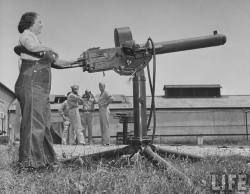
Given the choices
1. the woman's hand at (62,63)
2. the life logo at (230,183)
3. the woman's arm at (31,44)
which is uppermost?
the woman's arm at (31,44)

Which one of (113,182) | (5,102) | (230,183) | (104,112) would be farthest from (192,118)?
(113,182)

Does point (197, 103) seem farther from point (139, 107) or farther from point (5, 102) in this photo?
point (139, 107)

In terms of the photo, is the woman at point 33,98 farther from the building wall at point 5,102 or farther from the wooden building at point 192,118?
the building wall at point 5,102

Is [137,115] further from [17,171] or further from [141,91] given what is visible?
[17,171]

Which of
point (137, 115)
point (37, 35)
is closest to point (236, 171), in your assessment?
point (137, 115)

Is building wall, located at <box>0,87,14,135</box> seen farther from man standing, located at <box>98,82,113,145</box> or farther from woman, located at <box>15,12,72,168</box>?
woman, located at <box>15,12,72,168</box>

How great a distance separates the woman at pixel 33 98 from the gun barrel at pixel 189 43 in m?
1.10

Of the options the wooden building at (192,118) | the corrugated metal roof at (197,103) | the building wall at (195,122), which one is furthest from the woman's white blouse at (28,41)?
the corrugated metal roof at (197,103)

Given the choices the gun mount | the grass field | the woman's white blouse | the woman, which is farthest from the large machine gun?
the grass field

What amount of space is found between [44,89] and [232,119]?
26.8m

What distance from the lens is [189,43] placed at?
515 centimetres

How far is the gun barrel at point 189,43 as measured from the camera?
16.3ft

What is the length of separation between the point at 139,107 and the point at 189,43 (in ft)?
3.42

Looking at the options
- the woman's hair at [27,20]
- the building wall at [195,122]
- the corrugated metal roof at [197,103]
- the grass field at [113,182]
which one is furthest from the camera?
the corrugated metal roof at [197,103]
